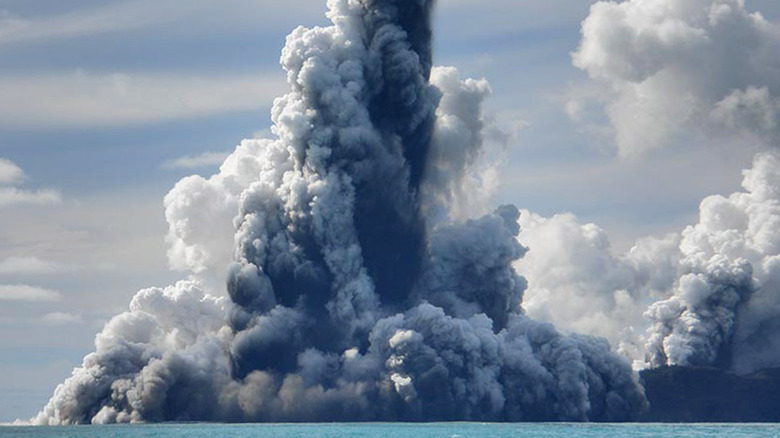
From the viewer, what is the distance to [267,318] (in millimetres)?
189375

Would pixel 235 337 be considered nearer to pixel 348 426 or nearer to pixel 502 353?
pixel 348 426

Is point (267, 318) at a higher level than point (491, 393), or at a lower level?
higher

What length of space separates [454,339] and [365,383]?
14609 mm

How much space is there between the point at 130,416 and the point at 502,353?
56789 millimetres

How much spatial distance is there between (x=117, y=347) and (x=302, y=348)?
28289 millimetres

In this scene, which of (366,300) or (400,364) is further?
(366,300)

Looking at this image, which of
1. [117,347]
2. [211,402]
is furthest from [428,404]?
[117,347]

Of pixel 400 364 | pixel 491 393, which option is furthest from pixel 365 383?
pixel 491 393

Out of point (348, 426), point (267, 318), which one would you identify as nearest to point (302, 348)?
point (267, 318)

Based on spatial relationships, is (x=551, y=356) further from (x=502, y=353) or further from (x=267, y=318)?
(x=267, y=318)

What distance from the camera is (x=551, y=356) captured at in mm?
197500

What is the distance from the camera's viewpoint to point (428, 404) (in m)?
182

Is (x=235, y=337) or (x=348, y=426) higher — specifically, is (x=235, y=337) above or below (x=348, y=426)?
above

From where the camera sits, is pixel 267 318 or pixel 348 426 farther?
pixel 267 318
